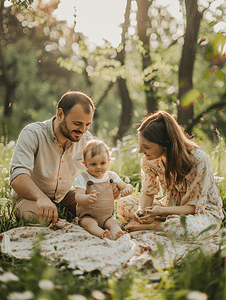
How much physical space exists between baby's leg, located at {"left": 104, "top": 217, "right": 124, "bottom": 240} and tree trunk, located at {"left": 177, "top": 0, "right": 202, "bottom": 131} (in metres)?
3.25

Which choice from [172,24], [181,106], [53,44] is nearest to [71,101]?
[181,106]

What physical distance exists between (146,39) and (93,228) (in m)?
5.86

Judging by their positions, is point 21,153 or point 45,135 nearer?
point 21,153

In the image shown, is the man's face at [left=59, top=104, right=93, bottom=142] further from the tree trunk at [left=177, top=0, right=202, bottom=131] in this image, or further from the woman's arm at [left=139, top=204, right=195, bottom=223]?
the tree trunk at [left=177, top=0, right=202, bottom=131]

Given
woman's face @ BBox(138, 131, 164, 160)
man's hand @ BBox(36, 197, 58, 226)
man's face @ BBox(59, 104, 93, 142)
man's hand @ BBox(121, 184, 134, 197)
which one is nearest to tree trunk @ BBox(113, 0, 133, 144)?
man's face @ BBox(59, 104, 93, 142)

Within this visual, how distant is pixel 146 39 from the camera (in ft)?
23.1

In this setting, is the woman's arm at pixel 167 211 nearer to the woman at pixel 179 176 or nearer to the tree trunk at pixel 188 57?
the woman at pixel 179 176

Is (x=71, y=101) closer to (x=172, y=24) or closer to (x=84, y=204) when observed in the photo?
(x=84, y=204)

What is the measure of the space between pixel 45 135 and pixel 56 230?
104 cm

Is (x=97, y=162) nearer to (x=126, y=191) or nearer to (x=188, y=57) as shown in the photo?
(x=126, y=191)

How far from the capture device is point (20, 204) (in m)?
2.91

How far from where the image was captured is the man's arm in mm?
2279

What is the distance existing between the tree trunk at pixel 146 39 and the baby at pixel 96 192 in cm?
454

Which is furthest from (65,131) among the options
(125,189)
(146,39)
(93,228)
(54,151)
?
(146,39)
